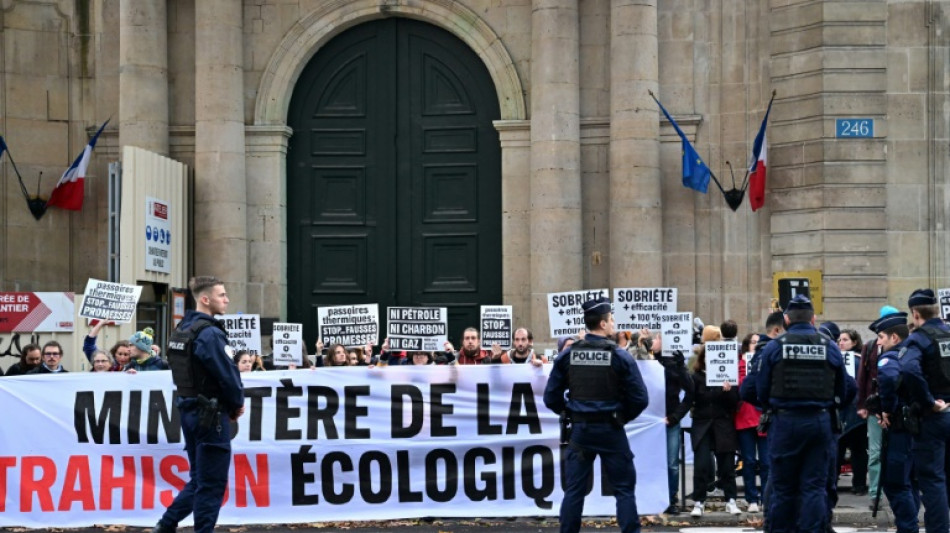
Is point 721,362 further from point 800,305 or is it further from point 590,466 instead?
point 590,466

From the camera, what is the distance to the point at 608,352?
42.3 ft

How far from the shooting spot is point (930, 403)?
13141 mm

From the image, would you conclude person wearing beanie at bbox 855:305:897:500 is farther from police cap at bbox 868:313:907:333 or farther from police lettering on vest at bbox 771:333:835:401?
police lettering on vest at bbox 771:333:835:401

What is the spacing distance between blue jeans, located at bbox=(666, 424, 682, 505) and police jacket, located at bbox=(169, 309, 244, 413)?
5.08m

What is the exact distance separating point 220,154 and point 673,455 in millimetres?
9792

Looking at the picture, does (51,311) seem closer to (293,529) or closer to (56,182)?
(56,182)

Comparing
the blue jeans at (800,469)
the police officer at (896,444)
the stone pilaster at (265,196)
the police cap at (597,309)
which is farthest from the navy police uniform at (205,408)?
the stone pilaster at (265,196)

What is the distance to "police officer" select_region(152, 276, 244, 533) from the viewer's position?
12953mm

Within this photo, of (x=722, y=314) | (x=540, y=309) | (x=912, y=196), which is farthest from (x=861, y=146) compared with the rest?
(x=540, y=309)

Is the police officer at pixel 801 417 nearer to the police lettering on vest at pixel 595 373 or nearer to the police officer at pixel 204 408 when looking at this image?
the police lettering on vest at pixel 595 373

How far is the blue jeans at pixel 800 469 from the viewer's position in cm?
1273

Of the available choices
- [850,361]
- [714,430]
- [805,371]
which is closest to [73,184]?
[714,430]

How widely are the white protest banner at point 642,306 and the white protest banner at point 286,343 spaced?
12.6ft

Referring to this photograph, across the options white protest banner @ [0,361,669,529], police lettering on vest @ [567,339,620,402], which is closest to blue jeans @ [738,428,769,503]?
white protest banner @ [0,361,669,529]
